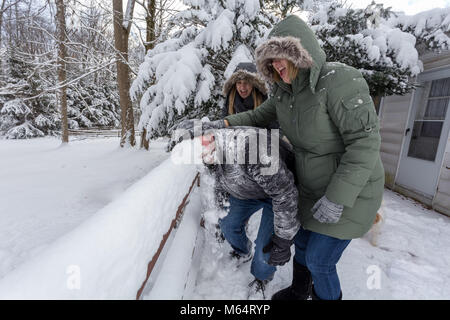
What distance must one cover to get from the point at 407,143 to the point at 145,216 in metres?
6.03

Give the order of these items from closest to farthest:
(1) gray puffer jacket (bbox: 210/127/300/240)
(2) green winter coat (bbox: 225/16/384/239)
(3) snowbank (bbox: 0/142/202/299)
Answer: (3) snowbank (bbox: 0/142/202/299) → (2) green winter coat (bbox: 225/16/384/239) → (1) gray puffer jacket (bbox: 210/127/300/240)

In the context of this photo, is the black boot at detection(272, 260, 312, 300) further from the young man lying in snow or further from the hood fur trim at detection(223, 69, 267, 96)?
the hood fur trim at detection(223, 69, 267, 96)

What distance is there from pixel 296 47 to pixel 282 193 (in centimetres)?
85

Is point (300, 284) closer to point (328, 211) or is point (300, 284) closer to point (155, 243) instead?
point (328, 211)

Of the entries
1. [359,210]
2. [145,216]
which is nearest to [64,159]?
[145,216]

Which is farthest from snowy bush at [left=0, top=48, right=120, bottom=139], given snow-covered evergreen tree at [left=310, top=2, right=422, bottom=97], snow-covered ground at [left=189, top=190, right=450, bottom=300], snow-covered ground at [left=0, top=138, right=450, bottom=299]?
snow-covered ground at [left=189, top=190, right=450, bottom=300]

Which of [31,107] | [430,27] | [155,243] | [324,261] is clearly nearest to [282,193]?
[324,261]

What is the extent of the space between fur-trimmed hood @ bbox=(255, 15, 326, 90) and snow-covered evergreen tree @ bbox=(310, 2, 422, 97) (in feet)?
11.1

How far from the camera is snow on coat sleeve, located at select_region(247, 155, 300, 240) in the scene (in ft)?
4.49

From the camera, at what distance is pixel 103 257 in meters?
0.81
